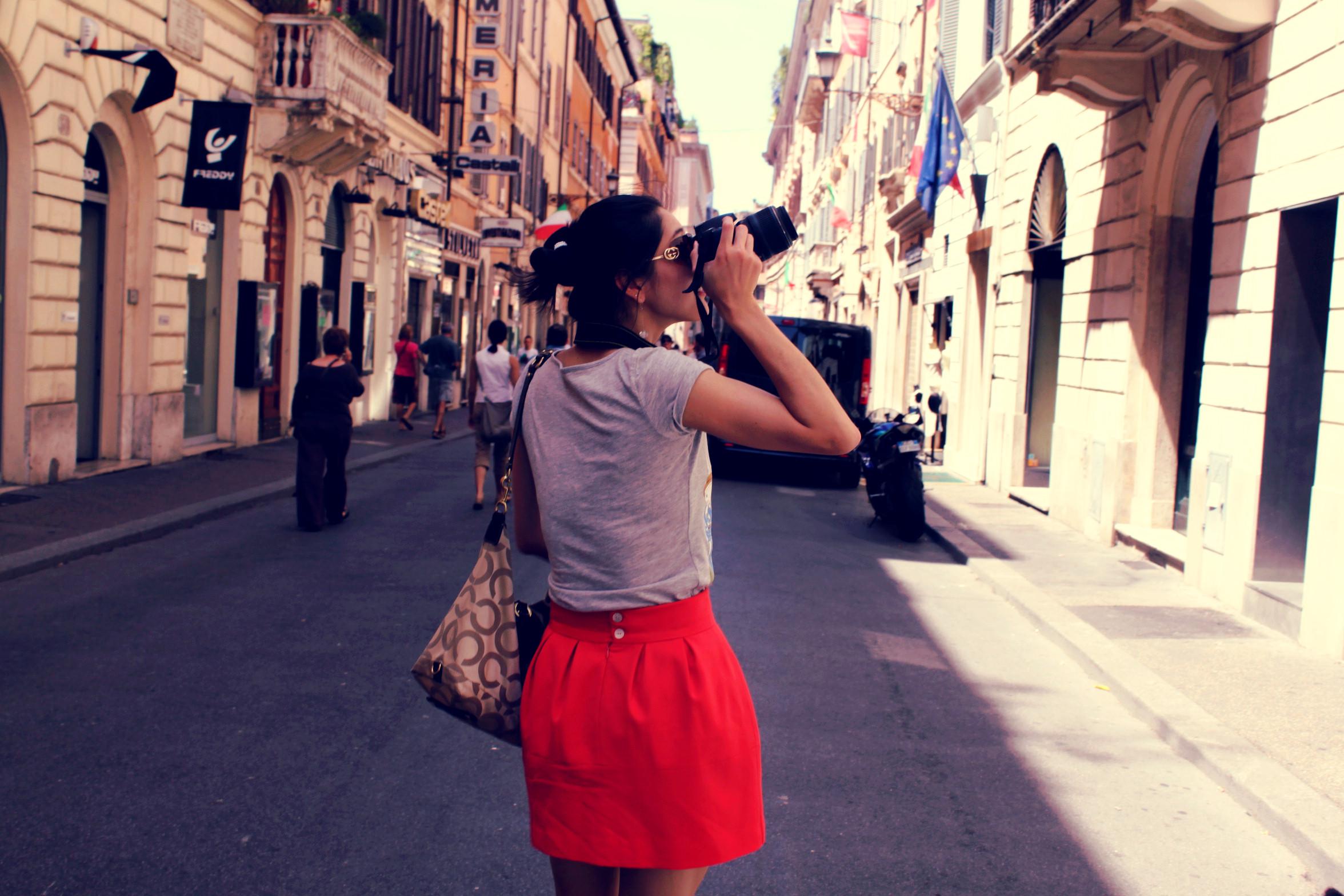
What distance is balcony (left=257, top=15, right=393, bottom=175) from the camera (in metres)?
17.0

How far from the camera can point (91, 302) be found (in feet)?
45.0

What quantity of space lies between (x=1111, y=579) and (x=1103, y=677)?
10.4ft

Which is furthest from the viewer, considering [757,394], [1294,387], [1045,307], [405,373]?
[405,373]

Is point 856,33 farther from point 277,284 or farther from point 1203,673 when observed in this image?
point 1203,673

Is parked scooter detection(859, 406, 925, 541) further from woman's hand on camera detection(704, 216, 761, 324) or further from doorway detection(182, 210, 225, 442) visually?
woman's hand on camera detection(704, 216, 761, 324)

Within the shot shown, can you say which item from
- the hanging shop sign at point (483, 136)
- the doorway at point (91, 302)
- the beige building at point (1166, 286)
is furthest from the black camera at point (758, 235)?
the hanging shop sign at point (483, 136)

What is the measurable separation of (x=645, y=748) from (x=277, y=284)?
55.9 feet

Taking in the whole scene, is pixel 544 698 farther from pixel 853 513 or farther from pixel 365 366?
pixel 365 366

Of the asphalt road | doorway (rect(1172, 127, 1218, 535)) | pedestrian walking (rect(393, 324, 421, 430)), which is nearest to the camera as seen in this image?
the asphalt road

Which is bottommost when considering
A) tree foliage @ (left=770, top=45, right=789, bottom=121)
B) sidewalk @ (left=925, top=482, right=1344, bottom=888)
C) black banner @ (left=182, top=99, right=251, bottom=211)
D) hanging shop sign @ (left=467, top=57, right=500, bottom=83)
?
sidewalk @ (left=925, top=482, right=1344, bottom=888)

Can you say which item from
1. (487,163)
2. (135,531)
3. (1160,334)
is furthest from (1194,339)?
(487,163)

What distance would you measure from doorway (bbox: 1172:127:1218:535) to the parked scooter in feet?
7.22

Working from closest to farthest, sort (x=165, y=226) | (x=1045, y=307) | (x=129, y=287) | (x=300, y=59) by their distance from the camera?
(x=129, y=287) < (x=165, y=226) < (x=1045, y=307) < (x=300, y=59)

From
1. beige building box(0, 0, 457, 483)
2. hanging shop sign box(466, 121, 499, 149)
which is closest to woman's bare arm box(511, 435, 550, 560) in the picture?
beige building box(0, 0, 457, 483)
